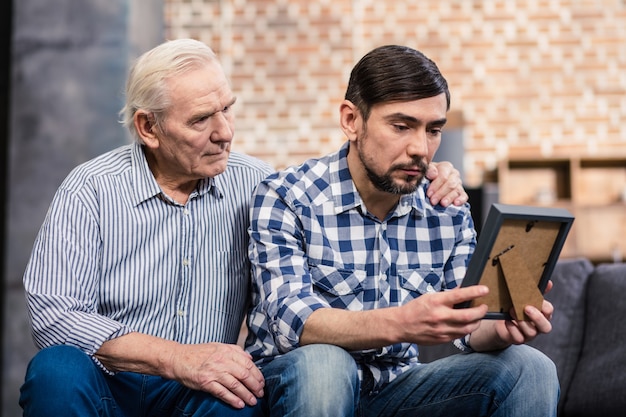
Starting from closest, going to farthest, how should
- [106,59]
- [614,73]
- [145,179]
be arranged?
[145,179] → [106,59] → [614,73]

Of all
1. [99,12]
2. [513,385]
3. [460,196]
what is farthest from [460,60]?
[513,385]

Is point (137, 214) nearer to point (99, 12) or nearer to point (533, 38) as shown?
point (99, 12)

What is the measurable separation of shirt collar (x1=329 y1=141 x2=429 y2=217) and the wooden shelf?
3.70 m

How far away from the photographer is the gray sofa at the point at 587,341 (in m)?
2.32

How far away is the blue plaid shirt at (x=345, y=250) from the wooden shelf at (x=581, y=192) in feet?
12.1

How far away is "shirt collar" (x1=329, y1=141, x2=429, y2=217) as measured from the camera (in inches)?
72.5

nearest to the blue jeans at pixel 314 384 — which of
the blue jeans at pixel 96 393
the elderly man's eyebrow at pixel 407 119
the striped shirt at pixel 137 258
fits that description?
the blue jeans at pixel 96 393

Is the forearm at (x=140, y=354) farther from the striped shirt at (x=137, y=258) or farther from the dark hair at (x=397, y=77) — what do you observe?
the dark hair at (x=397, y=77)

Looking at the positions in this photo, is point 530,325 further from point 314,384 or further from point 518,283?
point 314,384

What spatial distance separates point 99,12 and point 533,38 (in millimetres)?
3492

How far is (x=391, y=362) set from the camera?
1.81 metres

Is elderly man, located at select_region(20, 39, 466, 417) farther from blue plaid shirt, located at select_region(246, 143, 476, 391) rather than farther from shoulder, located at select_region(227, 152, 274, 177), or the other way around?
blue plaid shirt, located at select_region(246, 143, 476, 391)

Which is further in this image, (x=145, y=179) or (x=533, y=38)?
(x=533, y=38)

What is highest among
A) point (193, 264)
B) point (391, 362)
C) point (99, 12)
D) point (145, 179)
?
point (99, 12)
